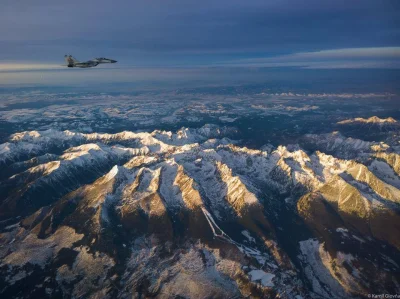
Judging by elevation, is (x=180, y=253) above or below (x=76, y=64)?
below

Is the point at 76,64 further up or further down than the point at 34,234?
further up

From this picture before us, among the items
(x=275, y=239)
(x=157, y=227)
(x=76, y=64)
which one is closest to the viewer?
(x=76, y=64)

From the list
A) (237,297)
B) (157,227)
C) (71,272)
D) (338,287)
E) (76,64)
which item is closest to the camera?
(76,64)

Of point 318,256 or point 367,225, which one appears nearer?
point 318,256

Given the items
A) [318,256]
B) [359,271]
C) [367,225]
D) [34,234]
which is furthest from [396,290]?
[34,234]

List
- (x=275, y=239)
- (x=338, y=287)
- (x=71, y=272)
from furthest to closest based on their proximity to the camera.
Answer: (x=275, y=239) < (x=71, y=272) < (x=338, y=287)

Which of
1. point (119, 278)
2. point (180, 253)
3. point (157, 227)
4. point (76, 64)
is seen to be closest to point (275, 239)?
→ point (180, 253)

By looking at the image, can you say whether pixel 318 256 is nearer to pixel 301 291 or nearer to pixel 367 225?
pixel 301 291

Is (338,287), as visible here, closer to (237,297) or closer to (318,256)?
(318,256)

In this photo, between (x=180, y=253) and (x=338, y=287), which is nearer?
(x=338, y=287)
